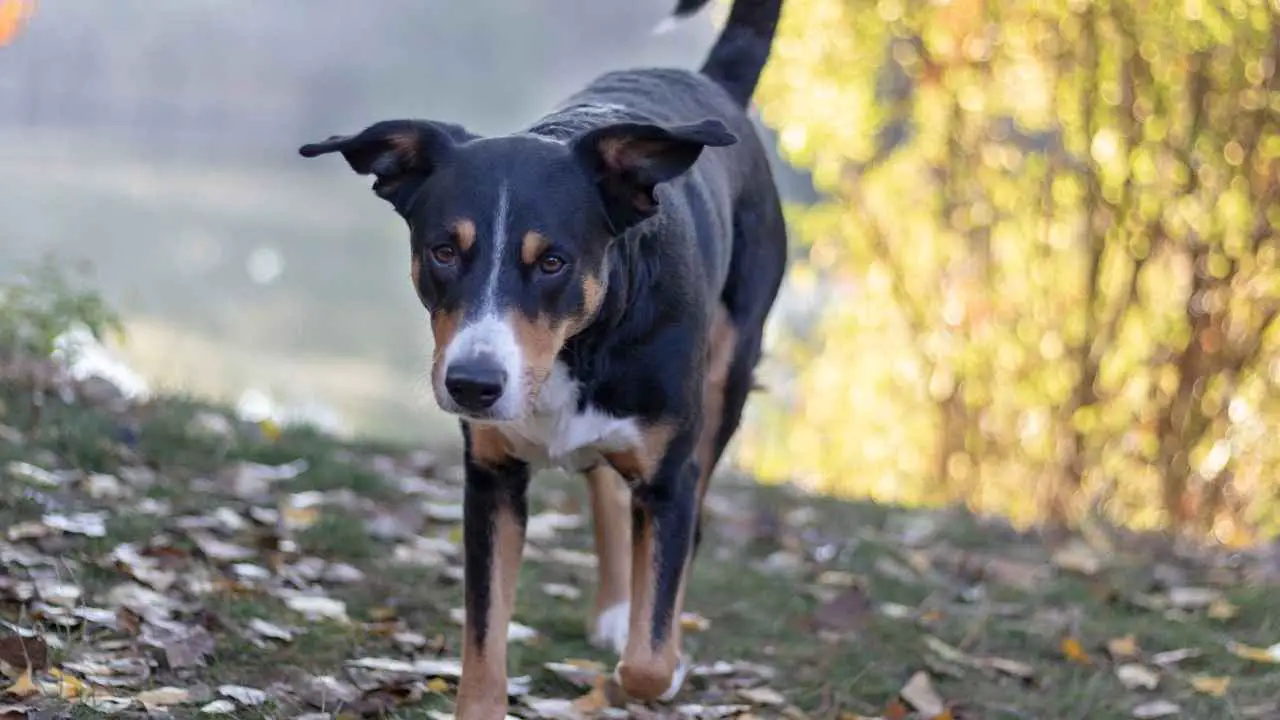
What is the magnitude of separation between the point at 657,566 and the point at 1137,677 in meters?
1.68

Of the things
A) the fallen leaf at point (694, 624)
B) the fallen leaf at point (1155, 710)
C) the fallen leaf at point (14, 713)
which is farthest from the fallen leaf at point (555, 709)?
the fallen leaf at point (1155, 710)

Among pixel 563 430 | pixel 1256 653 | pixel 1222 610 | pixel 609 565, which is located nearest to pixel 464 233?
pixel 563 430

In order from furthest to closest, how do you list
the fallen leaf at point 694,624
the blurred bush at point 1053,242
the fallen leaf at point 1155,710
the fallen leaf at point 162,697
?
the blurred bush at point 1053,242, the fallen leaf at point 694,624, the fallen leaf at point 1155,710, the fallen leaf at point 162,697

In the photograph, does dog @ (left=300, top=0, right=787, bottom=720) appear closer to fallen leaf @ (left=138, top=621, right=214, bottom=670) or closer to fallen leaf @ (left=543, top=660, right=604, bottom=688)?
fallen leaf @ (left=543, top=660, right=604, bottom=688)

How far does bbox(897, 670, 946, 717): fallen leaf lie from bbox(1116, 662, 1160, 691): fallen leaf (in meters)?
0.62

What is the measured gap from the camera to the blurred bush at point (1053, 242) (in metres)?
7.08

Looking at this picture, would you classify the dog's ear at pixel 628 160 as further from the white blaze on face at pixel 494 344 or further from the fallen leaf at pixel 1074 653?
the fallen leaf at pixel 1074 653

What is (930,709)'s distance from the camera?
4.09m

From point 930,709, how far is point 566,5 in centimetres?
1207

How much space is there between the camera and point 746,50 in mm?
4762

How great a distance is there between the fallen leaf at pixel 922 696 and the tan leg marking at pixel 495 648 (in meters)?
1.21

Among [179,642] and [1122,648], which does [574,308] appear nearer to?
[179,642]

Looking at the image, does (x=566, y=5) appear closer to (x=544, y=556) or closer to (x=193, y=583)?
(x=544, y=556)

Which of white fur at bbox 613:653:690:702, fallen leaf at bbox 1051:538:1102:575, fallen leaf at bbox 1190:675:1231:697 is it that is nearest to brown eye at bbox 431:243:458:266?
white fur at bbox 613:653:690:702
